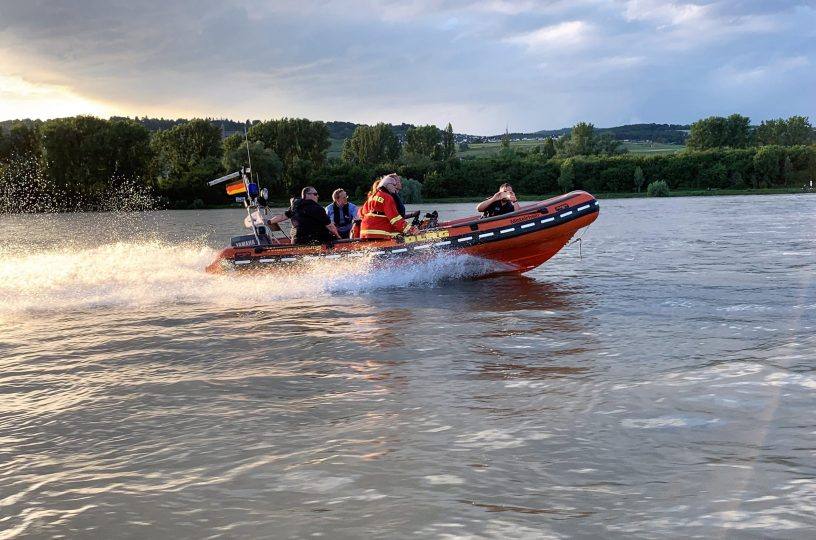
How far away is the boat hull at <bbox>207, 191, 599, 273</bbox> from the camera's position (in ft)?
40.2

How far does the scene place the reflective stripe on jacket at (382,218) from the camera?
1219cm

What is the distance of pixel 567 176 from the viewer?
64.8 metres

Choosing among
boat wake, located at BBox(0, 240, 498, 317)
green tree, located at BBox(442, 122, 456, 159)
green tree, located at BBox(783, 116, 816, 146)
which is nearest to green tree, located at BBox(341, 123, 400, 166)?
green tree, located at BBox(442, 122, 456, 159)

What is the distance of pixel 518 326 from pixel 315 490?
4.99m

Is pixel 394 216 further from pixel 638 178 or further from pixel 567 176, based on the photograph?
pixel 638 178

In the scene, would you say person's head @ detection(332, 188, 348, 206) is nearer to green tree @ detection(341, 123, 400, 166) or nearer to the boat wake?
the boat wake

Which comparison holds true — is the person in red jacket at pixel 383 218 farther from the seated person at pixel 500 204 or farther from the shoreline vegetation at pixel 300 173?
the shoreline vegetation at pixel 300 173

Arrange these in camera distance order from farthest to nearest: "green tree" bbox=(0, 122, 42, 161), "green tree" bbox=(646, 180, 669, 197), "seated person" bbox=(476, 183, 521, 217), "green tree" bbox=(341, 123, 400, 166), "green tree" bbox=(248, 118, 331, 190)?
1. "green tree" bbox=(341, 123, 400, 166)
2. "green tree" bbox=(248, 118, 331, 190)
3. "green tree" bbox=(0, 122, 42, 161)
4. "green tree" bbox=(646, 180, 669, 197)
5. "seated person" bbox=(476, 183, 521, 217)

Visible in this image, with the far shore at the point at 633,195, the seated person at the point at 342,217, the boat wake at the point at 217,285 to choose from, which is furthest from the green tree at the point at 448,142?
the boat wake at the point at 217,285

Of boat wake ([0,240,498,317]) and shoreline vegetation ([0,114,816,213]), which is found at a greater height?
shoreline vegetation ([0,114,816,213])

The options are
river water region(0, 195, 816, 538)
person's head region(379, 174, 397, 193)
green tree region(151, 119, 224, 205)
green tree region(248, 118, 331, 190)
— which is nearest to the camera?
river water region(0, 195, 816, 538)

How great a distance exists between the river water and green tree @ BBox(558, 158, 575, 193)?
54302mm

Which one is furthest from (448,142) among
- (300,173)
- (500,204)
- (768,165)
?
(500,204)

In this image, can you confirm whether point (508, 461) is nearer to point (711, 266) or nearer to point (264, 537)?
point (264, 537)
